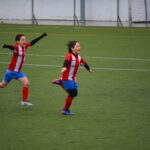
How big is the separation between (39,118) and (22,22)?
32976 mm

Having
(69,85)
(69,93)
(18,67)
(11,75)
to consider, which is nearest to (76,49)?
(69,85)

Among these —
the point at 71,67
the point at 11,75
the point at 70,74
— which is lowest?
the point at 11,75

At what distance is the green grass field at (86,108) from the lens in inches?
387

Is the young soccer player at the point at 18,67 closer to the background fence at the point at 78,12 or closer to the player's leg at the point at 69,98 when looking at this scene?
the player's leg at the point at 69,98

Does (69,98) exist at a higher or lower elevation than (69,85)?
lower

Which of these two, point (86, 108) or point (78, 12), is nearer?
point (86, 108)

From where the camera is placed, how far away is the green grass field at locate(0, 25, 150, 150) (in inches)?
387

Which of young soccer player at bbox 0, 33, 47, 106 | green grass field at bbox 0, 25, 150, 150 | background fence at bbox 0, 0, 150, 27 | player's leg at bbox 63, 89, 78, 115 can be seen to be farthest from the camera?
background fence at bbox 0, 0, 150, 27

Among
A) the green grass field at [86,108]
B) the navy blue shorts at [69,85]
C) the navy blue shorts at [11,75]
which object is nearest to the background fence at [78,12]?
the green grass field at [86,108]

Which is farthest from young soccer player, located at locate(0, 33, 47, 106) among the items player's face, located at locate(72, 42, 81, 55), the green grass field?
player's face, located at locate(72, 42, 81, 55)

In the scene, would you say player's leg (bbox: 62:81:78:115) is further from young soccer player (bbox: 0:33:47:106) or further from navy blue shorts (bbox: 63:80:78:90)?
young soccer player (bbox: 0:33:47:106)

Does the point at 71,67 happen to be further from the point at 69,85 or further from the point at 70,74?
the point at 69,85

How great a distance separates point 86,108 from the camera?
41.9 ft

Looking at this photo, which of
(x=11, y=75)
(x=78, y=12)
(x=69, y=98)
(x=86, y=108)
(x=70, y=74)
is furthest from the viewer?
(x=78, y=12)
